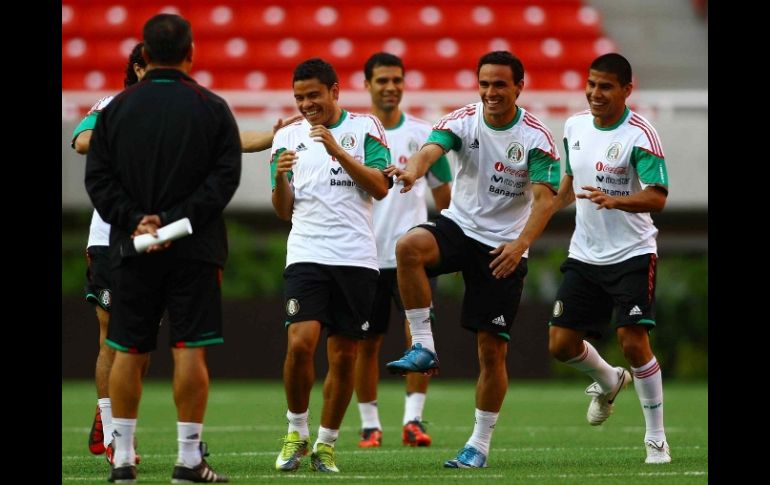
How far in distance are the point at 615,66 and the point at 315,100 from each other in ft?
5.75

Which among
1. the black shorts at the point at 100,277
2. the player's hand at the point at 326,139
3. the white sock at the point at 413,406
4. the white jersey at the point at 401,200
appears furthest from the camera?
the white jersey at the point at 401,200

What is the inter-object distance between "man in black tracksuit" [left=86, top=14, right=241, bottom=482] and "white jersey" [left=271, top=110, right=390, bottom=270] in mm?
1157

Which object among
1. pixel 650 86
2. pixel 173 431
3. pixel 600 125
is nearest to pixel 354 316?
pixel 600 125

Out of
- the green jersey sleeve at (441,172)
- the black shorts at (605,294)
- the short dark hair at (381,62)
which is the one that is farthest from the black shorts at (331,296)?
the short dark hair at (381,62)

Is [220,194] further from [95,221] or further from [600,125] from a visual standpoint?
[600,125]

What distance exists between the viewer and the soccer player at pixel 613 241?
24.1ft

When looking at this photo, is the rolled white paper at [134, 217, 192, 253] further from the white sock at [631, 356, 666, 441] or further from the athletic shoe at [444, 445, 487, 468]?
the white sock at [631, 356, 666, 441]

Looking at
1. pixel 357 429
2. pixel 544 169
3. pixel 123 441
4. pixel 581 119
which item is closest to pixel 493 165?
pixel 544 169

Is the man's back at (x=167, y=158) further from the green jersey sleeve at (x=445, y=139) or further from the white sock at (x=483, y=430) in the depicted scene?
the white sock at (x=483, y=430)

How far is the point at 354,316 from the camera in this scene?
6.97 m

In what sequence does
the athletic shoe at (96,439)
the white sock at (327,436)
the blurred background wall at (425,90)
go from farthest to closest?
the blurred background wall at (425,90), the athletic shoe at (96,439), the white sock at (327,436)

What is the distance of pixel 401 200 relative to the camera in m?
9.44

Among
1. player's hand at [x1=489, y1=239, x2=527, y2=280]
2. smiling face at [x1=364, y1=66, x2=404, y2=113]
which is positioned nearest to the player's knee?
player's hand at [x1=489, y1=239, x2=527, y2=280]

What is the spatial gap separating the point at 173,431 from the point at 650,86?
11775 millimetres
